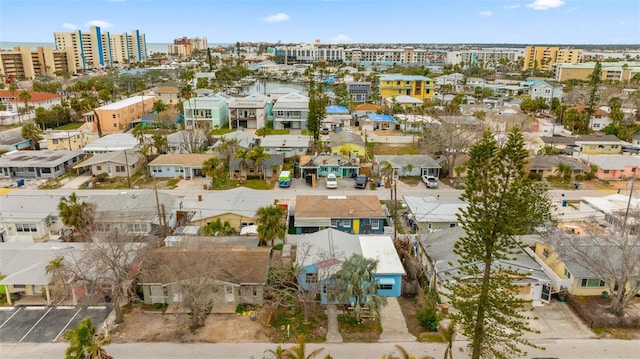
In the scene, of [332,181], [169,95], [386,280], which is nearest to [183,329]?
[386,280]

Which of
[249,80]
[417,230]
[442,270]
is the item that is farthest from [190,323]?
[249,80]

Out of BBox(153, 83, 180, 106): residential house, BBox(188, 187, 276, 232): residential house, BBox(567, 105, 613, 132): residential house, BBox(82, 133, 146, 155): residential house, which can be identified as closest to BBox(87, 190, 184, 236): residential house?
BBox(188, 187, 276, 232): residential house

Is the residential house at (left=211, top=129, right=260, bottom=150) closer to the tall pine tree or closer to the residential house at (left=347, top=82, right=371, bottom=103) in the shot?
the tall pine tree

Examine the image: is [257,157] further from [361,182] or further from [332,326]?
[332,326]

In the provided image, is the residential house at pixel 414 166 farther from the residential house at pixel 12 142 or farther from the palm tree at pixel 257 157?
the residential house at pixel 12 142

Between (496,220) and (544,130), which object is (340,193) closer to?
(496,220)

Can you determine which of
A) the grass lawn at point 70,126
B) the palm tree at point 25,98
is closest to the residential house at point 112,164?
the grass lawn at point 70,126
